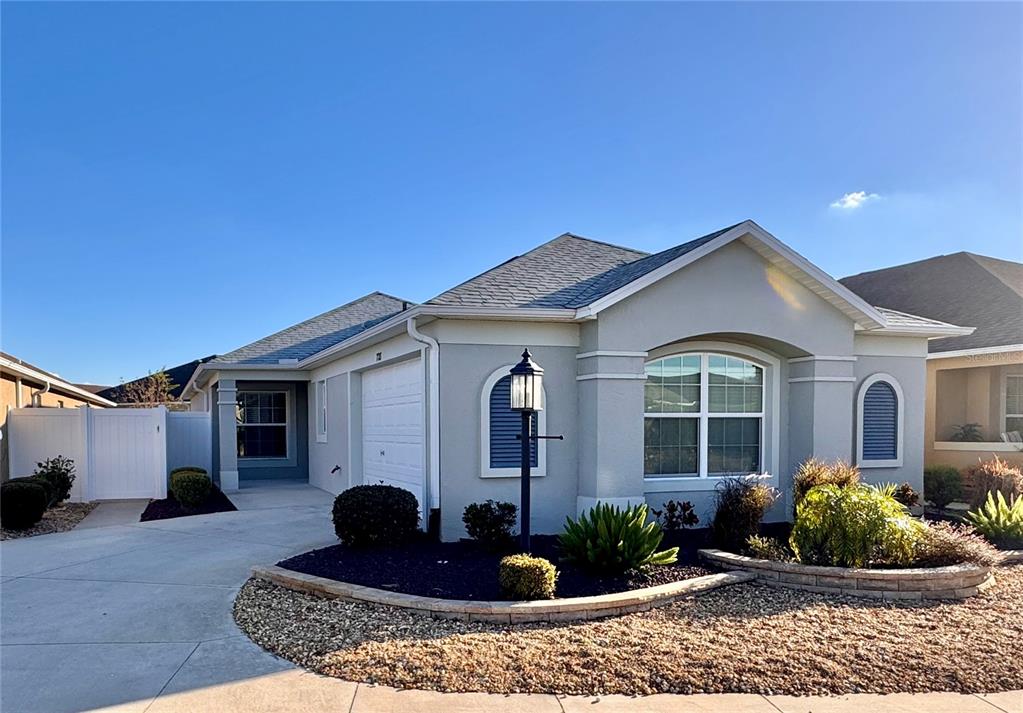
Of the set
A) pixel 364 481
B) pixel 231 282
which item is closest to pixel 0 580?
pixel 364 481

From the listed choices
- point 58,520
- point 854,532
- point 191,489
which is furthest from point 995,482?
point 58,520

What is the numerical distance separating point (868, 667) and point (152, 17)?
11.2m

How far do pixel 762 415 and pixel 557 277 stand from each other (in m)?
3.87

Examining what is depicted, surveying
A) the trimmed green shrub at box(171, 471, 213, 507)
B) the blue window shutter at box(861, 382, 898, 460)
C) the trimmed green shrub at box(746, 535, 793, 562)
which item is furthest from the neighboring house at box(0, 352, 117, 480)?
the blue window shutter at box(861, 382, 898, 460)

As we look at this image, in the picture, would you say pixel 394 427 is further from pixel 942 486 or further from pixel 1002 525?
pixel 942 486

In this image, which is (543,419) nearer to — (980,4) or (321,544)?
(321,544)

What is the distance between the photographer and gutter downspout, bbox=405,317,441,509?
8484 millimetres

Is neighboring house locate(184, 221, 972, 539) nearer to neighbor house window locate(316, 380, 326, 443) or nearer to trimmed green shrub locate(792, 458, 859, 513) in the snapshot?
trimmed green shrub locate(792, 458, 859, 513)

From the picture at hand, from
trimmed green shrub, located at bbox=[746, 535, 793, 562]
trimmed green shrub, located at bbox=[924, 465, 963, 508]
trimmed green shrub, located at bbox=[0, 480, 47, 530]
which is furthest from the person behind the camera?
trimmed green shrub, located at bbox=[924, 465, 963, 508]

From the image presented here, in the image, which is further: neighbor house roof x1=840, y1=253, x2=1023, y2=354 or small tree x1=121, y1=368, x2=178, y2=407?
small tree x1=121, y1=368, x2=178, y2=407

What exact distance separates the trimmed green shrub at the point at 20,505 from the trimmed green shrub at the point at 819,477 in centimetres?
1132

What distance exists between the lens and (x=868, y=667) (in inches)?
186

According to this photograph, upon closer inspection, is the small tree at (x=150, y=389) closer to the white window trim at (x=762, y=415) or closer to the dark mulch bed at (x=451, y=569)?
the dark mulch bed at (x=451, y=569)

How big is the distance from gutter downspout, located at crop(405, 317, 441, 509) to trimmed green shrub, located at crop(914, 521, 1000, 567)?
5720mm
